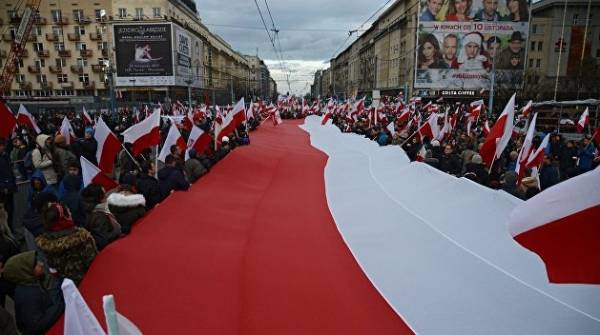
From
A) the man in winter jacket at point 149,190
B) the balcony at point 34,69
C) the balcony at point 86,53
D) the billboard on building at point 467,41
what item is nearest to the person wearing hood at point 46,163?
the man in winter jacket at point 149,190

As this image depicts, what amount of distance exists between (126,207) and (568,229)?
5.09 meters

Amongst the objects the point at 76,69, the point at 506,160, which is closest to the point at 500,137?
the point at 506,160

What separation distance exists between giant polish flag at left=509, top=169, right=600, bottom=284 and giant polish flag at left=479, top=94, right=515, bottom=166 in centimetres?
584

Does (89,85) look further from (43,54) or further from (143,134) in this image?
(143,134)

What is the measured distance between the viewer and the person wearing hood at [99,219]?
4.98m

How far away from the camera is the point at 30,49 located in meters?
66.4

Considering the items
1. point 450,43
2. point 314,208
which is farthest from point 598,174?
point 450,43

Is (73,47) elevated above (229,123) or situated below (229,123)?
above

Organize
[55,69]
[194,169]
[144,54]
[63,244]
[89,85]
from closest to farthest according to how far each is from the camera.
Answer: [63,244] < [194,169] < [144,54] < [55,69] < [89,85]

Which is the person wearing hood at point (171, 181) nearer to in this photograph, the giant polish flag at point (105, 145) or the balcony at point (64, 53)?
the giant polish flag at point (105, 145)

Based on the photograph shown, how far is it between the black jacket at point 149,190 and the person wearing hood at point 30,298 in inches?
131

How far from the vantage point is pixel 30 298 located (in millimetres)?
3410

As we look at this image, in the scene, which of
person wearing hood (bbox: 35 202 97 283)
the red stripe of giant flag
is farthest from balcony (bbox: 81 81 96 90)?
person wearing hood (bbox: 35 202 97 283)

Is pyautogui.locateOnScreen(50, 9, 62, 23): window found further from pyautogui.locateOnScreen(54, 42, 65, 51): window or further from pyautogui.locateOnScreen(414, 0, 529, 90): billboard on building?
pyautogui.locateOnScreen(414, 0, 529, 90): billboard on building
